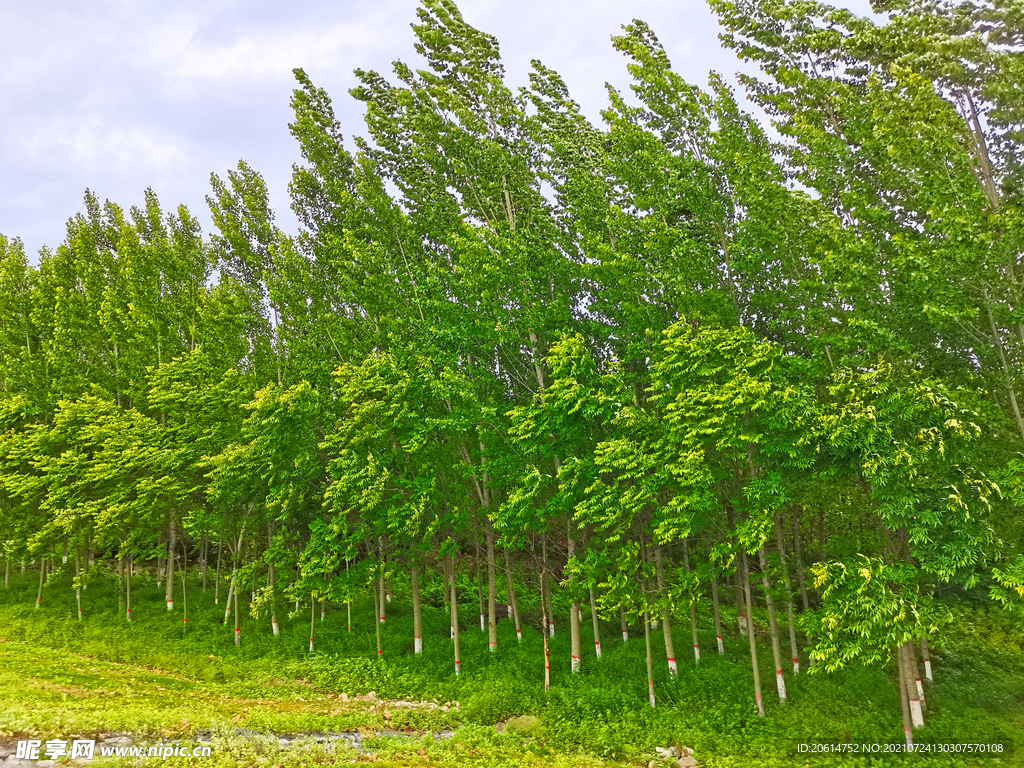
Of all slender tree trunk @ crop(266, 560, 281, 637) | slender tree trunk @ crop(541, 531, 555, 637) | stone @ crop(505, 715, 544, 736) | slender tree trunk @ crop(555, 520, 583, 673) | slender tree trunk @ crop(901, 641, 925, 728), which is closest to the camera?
slender tree trunk @ crop(901, 641, 925, 728)

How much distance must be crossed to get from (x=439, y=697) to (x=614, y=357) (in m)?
13.6

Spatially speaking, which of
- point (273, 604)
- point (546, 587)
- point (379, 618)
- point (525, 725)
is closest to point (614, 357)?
point (546, 587)

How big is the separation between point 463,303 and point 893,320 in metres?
14.4

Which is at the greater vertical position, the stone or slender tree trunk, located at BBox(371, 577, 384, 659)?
slender tree trunk, located at BBox(371, 577, 384, 659)

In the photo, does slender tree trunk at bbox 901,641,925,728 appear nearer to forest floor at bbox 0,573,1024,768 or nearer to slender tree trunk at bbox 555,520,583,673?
forest floor at bbox 0,573,1024,768

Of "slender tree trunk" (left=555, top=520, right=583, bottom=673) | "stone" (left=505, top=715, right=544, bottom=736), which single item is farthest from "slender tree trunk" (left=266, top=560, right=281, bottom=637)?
"slender tree trunk" (left=555, top=520, right=583, bottom=673)

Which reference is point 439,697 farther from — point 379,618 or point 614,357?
point 614,357

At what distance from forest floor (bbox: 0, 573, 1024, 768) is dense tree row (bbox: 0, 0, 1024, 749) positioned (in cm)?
144

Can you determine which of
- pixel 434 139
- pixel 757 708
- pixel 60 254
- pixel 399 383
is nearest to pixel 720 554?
pixel 757 708

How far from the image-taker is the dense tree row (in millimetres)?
14438

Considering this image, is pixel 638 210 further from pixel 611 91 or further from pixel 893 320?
pixel 893 320

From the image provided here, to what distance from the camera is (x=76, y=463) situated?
24266 mm

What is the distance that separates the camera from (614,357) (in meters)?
20.5

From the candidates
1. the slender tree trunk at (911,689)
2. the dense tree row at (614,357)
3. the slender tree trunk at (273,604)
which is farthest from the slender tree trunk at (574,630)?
the slender tree trunk at (273,604)
